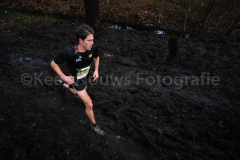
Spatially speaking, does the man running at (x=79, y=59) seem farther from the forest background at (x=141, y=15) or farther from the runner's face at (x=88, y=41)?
the forest background at (x=141, y=15)

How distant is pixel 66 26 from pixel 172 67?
244 inches

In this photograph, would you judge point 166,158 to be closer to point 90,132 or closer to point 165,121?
point 165,121

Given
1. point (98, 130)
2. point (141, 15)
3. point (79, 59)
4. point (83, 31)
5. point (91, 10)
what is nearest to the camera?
point (83, 31)

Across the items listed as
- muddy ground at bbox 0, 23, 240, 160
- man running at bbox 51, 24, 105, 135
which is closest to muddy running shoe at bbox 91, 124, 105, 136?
muddy ground at bbox 0, 23, 240, 160

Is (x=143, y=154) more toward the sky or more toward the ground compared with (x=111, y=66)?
more toward the ground

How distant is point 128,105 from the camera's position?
4.75m

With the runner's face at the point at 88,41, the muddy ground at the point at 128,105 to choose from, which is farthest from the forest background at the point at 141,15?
the runner's face at the point at 88,41

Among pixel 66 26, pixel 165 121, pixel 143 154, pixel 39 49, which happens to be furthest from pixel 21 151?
pixel 66 26

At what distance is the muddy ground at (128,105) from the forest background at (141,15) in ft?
8.70

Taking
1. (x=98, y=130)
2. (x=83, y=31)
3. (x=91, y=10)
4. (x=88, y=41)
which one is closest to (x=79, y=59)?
(x=88, y=41)

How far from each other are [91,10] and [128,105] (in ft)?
18.6

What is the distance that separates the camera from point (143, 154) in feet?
11.7

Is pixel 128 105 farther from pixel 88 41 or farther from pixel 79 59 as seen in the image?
pixel 88 41

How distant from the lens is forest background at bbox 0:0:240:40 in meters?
10.1
